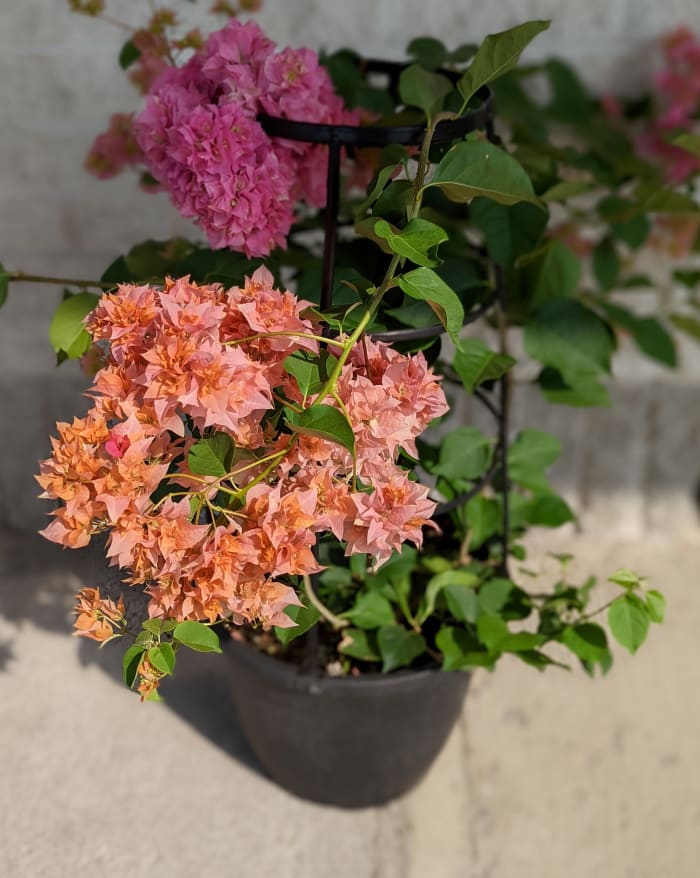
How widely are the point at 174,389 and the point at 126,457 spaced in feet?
0.18

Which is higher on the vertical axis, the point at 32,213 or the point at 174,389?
the point at 174,389

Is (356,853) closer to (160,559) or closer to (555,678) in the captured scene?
(555,678)

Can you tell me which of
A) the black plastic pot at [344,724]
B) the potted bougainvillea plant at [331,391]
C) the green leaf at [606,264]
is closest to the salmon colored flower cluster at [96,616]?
the potted bougainvillea plant at [331,391]

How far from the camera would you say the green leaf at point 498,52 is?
0.69 m

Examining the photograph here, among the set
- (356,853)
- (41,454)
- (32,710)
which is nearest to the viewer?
A: (356,853)

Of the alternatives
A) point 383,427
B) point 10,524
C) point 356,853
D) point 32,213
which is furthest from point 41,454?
point 383,427

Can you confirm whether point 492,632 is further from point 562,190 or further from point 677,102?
point 677,102

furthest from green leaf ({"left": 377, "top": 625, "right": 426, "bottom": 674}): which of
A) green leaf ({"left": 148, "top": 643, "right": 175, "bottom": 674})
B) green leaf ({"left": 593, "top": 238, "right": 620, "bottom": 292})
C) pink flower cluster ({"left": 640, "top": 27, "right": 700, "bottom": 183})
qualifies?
pink flower cluster ({"left": 640, "top": 27, "right": 700, "bottom": 183})

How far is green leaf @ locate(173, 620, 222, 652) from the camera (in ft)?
2.15

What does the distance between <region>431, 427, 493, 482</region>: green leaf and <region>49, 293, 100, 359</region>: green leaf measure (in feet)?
1.28

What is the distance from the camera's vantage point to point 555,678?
141cm

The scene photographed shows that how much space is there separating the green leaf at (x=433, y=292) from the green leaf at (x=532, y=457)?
0.48 meters

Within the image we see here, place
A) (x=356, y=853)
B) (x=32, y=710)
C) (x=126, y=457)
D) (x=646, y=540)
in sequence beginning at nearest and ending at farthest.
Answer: (x=126, y=457), (x=356, y=853), (x=32, y=710), (x=646, y=540)

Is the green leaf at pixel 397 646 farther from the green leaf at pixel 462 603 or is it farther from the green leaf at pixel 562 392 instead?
the green leaf at pixel 562 392
